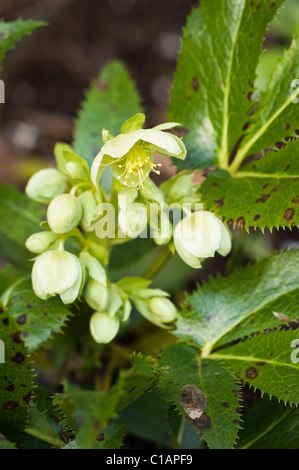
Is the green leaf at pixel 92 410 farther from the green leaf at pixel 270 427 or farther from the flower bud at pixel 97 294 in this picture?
the green leaf at pixel 270 427

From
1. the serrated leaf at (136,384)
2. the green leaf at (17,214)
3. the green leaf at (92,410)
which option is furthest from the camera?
the green leaf at (17,214)

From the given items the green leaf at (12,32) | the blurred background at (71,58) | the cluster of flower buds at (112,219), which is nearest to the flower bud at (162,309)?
the cluster of flower buds at (112,219)

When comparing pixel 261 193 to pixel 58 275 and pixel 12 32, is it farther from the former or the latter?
pixel 12 32

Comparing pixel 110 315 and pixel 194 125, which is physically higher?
pixel 194 125
